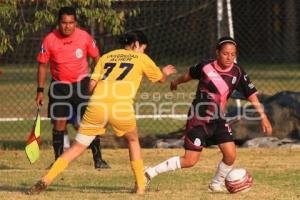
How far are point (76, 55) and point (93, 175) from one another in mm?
1634

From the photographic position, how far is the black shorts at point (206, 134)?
34.2 ft

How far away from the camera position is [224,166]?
10586 mm

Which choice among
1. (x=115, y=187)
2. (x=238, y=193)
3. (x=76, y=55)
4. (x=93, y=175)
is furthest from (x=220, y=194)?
(x=76, y=55)

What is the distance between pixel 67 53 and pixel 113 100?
103 inches

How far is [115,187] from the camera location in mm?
11023

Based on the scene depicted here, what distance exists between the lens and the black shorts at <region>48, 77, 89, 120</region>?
12.9m

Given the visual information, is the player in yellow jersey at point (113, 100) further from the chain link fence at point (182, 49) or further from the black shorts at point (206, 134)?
the chain link fence at point (182, 49)

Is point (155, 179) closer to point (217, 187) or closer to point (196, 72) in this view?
point (217, 187)

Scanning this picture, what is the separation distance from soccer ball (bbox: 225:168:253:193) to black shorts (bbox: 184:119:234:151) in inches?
14.5

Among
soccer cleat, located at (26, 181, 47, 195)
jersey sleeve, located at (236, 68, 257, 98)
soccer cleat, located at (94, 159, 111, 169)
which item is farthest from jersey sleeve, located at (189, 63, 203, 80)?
soccer cleat, located at (94, 159, 111, 169)

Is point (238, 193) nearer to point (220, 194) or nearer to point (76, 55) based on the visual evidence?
Answer: point (220, 194)

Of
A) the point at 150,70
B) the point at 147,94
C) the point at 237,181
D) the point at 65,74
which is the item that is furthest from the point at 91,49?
the point at 147,94

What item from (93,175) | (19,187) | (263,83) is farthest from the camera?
(263,83)

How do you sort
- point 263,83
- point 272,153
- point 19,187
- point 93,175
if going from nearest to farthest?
point 19,187 → point 93,175 → point 272,153 → point 263,83
